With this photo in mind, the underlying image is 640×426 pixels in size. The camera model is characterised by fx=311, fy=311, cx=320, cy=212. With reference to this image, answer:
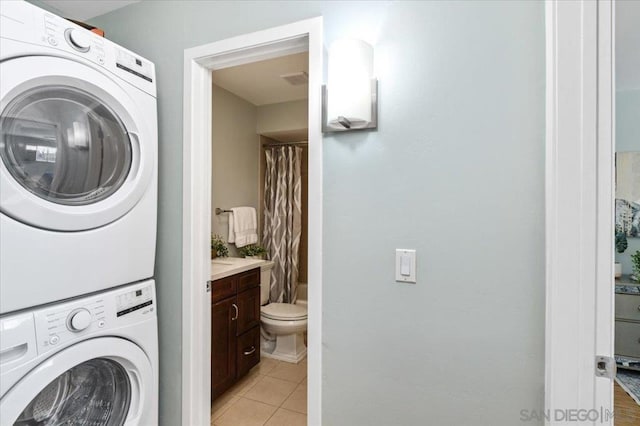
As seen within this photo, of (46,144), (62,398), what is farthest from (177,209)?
(62,398)

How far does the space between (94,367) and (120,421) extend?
0.27 meters

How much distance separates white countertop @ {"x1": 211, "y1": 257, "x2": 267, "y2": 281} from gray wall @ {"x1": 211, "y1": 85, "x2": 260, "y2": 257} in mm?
414

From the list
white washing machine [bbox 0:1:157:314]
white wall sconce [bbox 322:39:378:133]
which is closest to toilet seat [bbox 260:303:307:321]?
white washing machine [bbox 0:1:157:314]

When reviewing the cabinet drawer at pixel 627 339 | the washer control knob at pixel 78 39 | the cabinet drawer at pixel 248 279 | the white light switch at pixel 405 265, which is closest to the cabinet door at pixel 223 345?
the cabinet drawer at pixel 248 279

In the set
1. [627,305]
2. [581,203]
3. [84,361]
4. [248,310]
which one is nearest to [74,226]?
[84,361]

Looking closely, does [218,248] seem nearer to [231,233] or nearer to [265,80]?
[231,233]

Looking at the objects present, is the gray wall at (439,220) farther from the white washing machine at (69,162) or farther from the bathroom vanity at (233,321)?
the bathroom vanity at (233,321)

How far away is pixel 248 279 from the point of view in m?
2.36

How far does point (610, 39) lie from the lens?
0.83 m

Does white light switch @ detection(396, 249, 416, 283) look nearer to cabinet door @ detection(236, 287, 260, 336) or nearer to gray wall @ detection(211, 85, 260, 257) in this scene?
cabinet door @ detection(236, 287, 260, 336)

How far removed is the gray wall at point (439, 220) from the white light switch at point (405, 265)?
0.03 m

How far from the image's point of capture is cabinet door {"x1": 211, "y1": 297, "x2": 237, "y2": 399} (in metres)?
2.00

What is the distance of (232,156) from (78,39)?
1903 millimetres

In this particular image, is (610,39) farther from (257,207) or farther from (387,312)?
(257,207)
